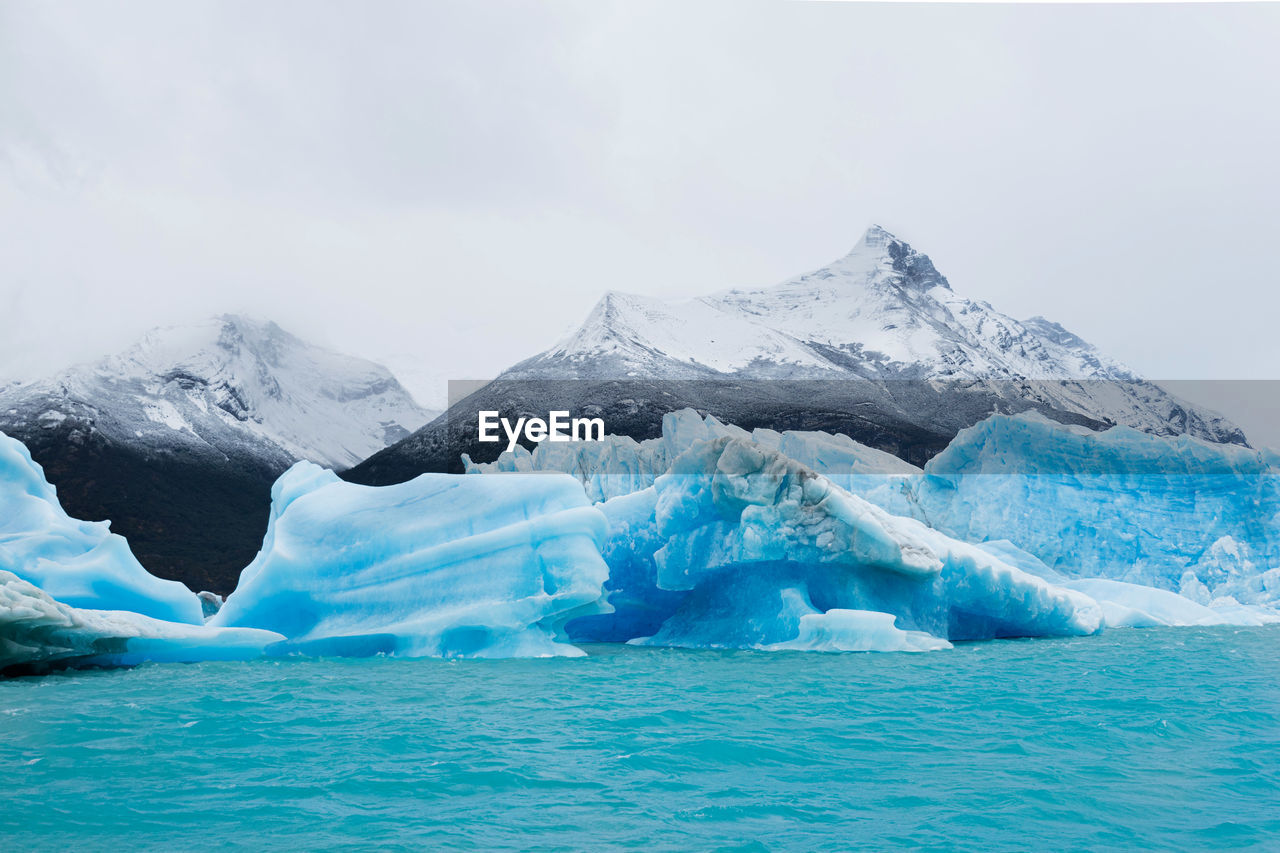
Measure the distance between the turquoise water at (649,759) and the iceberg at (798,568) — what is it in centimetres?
190

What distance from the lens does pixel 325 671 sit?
10.4 m

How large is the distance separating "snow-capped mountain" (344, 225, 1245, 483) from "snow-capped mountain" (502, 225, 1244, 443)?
0.45 ft

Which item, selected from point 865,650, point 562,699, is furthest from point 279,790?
point 865,650

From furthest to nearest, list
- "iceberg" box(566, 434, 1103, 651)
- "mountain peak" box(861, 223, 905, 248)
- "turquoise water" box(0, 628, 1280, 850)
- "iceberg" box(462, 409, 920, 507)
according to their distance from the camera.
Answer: "mountain peak" box(861, 223, 905, 248) → "iceberg" box(462, 409, 920, 507) → "iceberg" box(566, 434, 1103, 651) → "turquoise water" box(0, 628, 1280, 850)

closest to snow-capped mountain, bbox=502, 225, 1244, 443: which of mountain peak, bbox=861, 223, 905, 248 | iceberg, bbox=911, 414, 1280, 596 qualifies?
mountain peak, bbox=861, 223, 905, 248

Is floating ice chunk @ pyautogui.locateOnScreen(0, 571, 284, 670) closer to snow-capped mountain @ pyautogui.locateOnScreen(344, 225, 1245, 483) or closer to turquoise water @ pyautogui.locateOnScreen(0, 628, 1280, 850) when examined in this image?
turquoise water @ pyautogui.locateOnScreen(0, 628, 1280, 850)

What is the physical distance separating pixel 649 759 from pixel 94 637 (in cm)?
717

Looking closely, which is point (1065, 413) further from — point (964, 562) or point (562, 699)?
point (562, 699)

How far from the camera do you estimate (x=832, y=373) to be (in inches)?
2212

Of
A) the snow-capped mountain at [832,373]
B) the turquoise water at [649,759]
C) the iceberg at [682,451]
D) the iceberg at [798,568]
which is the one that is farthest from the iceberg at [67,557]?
the snow-capped mountain at [832,373]

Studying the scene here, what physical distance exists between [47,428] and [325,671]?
129 feet

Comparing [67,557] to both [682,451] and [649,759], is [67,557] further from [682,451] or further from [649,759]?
[682,451]

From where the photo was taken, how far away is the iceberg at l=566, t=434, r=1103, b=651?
38.3 feet

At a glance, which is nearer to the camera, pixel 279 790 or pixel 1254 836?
pixel 1254 836
